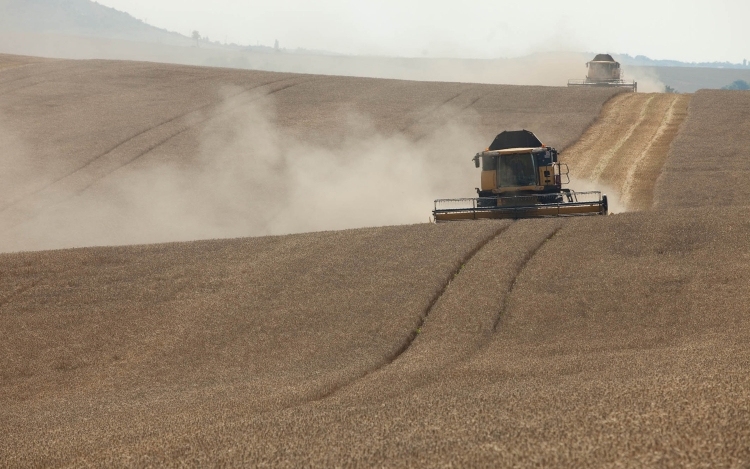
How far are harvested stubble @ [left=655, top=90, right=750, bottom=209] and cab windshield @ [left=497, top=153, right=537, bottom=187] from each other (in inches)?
238

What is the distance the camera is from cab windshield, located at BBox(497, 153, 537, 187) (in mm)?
30562

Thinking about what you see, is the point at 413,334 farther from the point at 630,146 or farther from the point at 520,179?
the point at 630,146

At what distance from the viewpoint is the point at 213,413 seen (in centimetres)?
1209

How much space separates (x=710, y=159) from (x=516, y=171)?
15.1m

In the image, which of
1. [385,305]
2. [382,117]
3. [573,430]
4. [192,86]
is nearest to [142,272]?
[385,305]

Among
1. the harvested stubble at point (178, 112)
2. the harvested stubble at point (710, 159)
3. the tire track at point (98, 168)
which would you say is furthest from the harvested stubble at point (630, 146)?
the tire track at point (98, 168)

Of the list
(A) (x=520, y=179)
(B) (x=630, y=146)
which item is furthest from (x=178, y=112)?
(A) (x=520, y=179)

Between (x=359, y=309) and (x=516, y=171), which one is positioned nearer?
(x=359, y=309)

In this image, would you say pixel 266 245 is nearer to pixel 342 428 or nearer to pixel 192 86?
pixel 342 428

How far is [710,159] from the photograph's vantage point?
41.2m

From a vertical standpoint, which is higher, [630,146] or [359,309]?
[630,146]

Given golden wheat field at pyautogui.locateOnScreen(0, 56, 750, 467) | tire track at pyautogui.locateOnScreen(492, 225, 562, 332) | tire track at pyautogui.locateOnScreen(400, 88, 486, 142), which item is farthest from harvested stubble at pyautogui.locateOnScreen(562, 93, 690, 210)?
tire track at pyautogui.locateOnScreen(492, 225, 562, 332)

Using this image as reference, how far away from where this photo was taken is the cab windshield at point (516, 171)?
3056 cm

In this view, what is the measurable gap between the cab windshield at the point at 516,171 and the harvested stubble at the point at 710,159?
6046 mm
